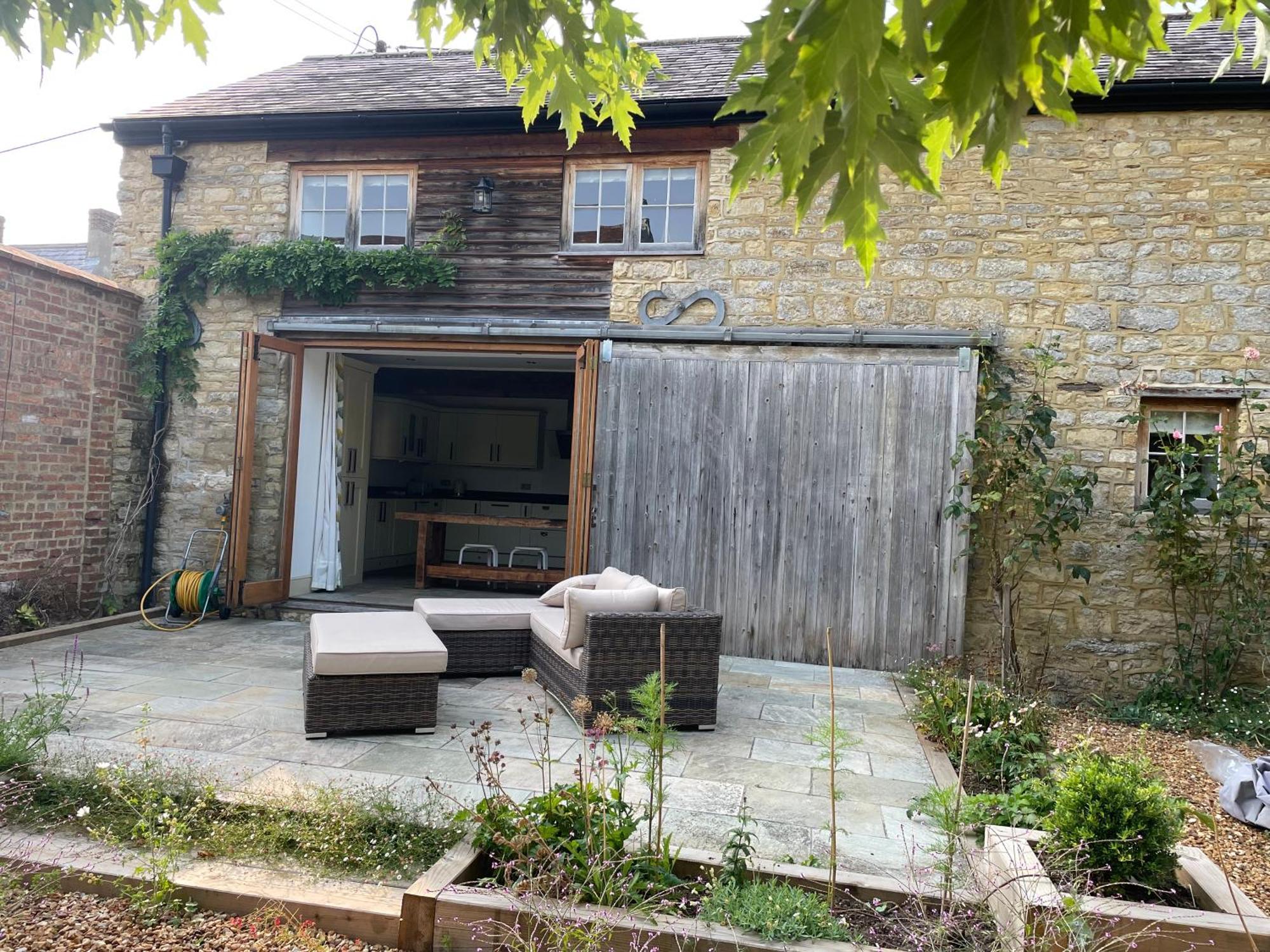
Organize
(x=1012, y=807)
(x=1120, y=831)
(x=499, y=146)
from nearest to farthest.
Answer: (x=1120, y=831)
(x=1012, y=807)
(x=499, y=146)

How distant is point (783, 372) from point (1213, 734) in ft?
12.2

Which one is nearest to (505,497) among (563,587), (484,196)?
(484,196)

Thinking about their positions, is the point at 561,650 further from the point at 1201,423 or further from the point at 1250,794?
the point at 1201,423

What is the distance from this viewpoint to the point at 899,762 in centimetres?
419

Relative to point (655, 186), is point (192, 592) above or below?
below

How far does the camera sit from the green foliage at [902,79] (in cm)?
125

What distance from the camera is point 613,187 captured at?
23.3ft

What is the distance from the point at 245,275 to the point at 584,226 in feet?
10.3

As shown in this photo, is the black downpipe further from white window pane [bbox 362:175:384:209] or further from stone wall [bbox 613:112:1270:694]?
stone wall [bbox 613:112:1270:694]

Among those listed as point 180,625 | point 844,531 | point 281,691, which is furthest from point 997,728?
point 180,625

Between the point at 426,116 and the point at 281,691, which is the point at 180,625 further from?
the point at 426,116

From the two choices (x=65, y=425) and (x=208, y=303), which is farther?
(x=208, y=303)

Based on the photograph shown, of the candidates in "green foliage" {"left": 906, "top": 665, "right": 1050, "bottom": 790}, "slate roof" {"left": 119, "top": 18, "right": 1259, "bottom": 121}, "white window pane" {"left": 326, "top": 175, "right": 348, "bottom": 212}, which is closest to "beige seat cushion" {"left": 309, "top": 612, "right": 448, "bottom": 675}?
"green foliage" {"left": 906, "top": 665, "right": 1050, "bottom": 790}

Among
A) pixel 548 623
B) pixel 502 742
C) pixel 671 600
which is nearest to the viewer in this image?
pixel 502 742
